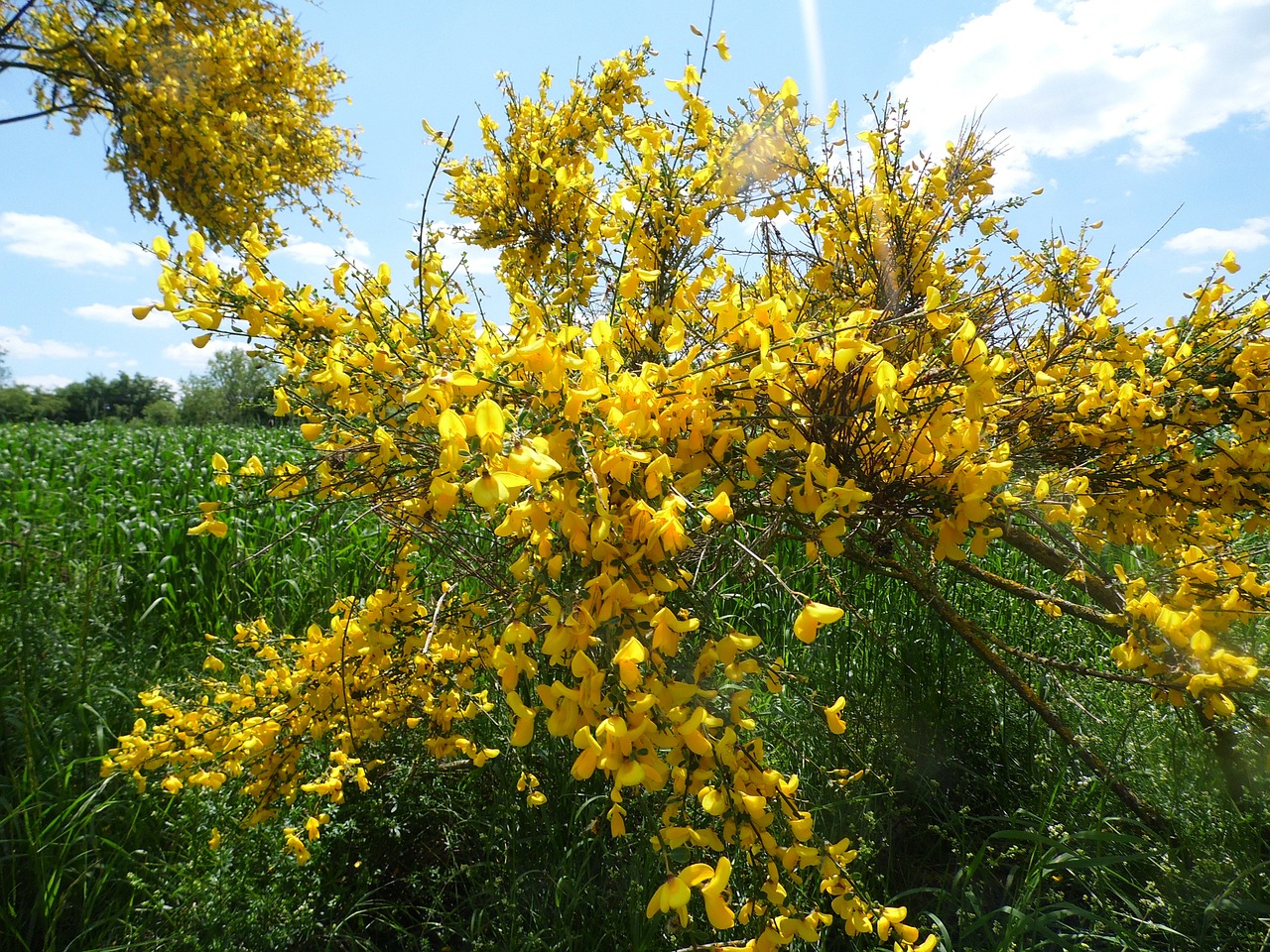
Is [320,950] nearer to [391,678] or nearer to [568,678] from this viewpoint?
[391,678]

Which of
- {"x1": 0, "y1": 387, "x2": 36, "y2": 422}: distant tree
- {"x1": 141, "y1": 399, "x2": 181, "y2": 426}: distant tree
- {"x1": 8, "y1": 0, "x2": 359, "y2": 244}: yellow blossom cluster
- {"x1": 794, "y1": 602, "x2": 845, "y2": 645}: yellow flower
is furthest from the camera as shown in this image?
{"x1": 141, "y1": 399, "x2": 181, "y2": 426}: distant tree

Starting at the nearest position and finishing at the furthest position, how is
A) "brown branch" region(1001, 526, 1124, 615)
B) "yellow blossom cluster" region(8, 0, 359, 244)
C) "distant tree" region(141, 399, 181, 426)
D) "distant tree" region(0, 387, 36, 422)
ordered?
"brown branch" region(1001, 526, 1124, 615), "yellow blossom cluster" region(8, 0, 359, 244), "distant tree" region(0, 387, 36, 422), "distant tree" region(141, 399, 181, 426)

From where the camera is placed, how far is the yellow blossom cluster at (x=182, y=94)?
4.29 m

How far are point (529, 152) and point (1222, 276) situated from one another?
245 cm

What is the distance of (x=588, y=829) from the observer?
1.51 m

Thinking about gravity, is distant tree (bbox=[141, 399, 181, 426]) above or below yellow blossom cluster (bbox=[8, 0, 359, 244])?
above

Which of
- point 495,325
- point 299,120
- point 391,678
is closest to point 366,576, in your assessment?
point 391,678

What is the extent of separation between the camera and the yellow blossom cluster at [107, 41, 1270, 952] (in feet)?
3.16

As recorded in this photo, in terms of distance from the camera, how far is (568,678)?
179 cm

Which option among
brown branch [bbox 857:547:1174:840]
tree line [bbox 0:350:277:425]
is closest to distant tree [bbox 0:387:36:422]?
tree line [bbox 0:350:277:425]

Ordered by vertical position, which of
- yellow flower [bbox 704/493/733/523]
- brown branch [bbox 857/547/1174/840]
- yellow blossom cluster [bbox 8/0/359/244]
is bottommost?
brown branch [bbox 857/547/1174/840]

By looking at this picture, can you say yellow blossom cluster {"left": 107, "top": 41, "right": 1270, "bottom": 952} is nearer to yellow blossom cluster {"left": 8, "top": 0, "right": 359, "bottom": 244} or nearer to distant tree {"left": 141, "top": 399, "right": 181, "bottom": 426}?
yellow blossom cluster {"left": 8, "top": 0, "right": 359, "bottom": 244}

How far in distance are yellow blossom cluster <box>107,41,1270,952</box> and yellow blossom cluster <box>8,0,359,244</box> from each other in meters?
3.57

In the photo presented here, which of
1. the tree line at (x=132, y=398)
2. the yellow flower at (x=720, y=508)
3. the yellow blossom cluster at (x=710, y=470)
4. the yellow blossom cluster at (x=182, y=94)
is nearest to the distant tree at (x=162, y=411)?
the tree line at (x=132, y=398)
